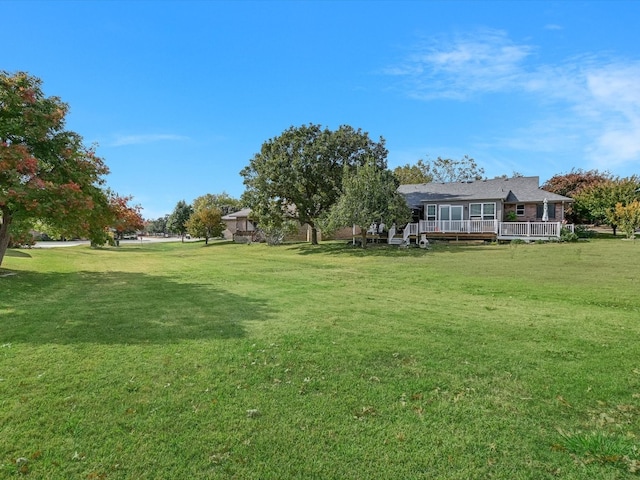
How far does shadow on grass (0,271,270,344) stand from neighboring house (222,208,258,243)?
1221 inches

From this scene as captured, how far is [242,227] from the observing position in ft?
163

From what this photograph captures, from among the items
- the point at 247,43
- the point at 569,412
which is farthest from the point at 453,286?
the point at 247,43

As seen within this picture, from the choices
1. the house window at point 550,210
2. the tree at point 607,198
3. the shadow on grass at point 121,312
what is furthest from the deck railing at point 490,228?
the shadow on grass at point 121,312

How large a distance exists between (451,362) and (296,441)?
266cm

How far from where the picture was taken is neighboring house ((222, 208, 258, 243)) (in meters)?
44.7

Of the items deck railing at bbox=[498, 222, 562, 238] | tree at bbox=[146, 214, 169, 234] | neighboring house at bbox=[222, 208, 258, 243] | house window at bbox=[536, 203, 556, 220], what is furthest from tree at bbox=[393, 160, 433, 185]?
tree at bbox=[146, 214, 169, 234]

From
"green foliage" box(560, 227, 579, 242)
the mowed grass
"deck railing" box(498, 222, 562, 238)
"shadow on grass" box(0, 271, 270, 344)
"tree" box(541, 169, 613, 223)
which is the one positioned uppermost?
"tree" box(541, 169, 613, 223)

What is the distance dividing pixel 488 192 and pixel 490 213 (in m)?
2.02

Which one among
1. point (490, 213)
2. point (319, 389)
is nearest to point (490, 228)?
point (490, 213)

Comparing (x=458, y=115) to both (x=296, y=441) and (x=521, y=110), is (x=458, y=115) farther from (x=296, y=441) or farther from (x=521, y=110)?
(x=296, y=441)

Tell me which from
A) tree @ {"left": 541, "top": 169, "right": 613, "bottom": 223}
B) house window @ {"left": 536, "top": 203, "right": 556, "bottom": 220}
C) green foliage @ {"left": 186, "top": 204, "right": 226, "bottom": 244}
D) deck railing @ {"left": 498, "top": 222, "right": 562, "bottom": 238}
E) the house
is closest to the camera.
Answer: deck railing @ {"left": 498, "top": 222, "right": 562, "bottom": 238}

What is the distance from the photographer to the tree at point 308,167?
28703mm

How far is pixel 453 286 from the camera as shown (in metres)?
12.0

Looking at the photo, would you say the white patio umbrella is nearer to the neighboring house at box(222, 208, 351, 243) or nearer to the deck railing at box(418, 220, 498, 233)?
the deck railing at box(418, 220, 498, 233)
